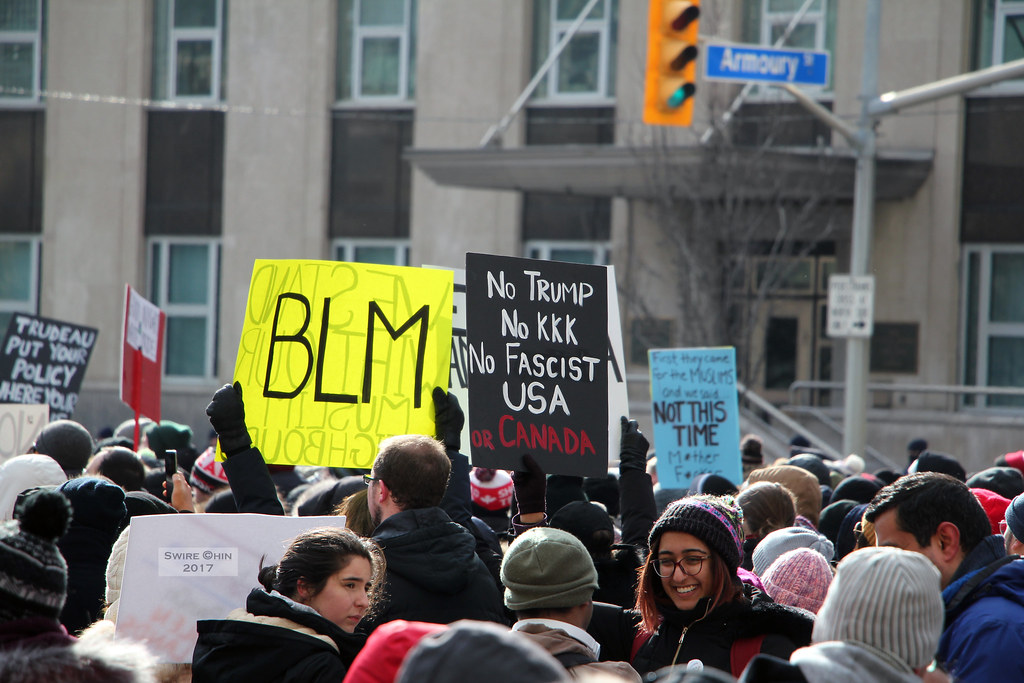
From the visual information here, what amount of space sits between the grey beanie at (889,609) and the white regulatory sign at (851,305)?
11.4 meters

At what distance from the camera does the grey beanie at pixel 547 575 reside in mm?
3629

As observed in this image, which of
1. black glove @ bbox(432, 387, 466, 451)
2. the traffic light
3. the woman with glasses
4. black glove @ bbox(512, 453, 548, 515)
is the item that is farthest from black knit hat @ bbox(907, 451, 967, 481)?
the traffic light

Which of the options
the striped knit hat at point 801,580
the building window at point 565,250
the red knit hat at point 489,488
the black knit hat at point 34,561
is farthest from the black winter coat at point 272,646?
the building window at point 565,250

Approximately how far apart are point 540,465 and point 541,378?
0.40m

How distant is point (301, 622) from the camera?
3312 millimetres

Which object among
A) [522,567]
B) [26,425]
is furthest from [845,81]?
[522,567]

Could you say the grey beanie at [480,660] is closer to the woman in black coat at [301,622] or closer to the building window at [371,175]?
the woman in black coat at [301,622]

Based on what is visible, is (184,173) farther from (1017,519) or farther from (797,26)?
(1017,519)

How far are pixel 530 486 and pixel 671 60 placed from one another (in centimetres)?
689

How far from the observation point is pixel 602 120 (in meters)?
19.2

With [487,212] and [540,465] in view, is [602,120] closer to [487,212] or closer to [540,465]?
[487,212]

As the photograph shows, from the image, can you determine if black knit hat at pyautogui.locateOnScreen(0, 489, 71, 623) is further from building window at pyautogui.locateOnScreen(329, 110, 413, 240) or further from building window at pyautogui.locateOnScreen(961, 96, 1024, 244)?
building window at pyautogui.locateOnScreen(329, 110, 413, 240)

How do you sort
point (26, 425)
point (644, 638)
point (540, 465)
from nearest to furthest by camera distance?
point (644, 638)
point (540, 465)
point (26, 425)

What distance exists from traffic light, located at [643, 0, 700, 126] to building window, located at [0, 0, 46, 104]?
14465mm
